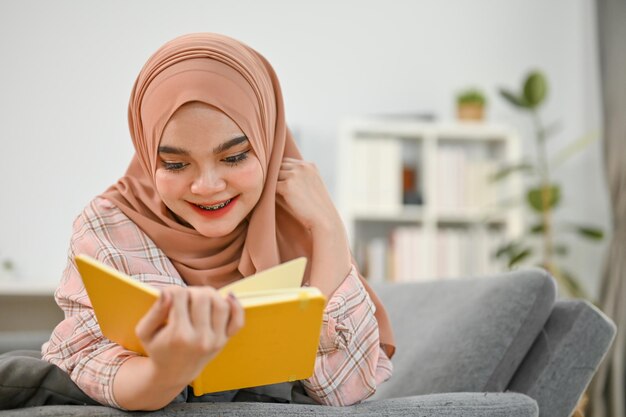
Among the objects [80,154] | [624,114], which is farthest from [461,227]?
[80,154]

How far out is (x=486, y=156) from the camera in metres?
4.04

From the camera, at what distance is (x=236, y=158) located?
39.9 inches

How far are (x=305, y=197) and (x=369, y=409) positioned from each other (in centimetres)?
32

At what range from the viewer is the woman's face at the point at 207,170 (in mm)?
971

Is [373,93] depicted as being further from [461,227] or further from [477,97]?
[461,227]

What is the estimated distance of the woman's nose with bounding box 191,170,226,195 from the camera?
3.21ft

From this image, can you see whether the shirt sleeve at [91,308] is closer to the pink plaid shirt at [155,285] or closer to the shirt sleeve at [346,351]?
the pink plaid shirt at [155,285]

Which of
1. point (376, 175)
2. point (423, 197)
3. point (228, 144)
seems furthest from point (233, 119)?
point (423, 197)

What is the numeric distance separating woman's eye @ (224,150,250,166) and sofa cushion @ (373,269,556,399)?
0.58 metres

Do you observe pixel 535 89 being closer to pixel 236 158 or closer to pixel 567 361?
pixel 567 361

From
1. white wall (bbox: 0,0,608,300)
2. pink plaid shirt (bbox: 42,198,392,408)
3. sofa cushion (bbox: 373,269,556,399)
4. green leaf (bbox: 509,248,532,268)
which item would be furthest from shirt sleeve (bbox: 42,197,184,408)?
green leaf (bbox: 509,248,532,268)

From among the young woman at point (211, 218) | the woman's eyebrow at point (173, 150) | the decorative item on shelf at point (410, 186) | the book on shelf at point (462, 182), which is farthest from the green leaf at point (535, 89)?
the woman's eyebrow at point (173, 150)

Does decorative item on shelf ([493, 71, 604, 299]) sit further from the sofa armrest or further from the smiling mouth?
the smiling mouth

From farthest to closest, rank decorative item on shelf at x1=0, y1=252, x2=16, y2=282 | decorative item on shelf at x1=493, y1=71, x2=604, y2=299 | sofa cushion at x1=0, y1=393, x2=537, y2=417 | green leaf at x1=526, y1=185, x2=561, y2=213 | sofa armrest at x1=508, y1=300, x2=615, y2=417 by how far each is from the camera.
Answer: green leaf at x1=526, y1=185, x2=561, y2=213, decorative item on shelf at x1=493, y1=71, x2=604, y2=299, decorative item on shelf at x1=0, y1=252, x2=16, y2=282, sofa armrest at x1=508, y1=300, x2=615, y2=417, sofa cushion at x1=0, y1=393, x2=537, y2=417
